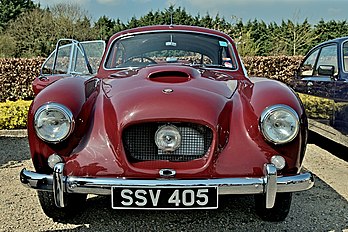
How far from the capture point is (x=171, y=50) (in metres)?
4.66

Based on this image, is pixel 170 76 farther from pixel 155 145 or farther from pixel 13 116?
pixel 13 116

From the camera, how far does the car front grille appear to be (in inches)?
116

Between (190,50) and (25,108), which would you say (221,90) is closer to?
(190,50)

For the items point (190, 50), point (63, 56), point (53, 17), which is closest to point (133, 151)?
point (190, 50)

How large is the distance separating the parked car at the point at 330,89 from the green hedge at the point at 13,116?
5.06 meters

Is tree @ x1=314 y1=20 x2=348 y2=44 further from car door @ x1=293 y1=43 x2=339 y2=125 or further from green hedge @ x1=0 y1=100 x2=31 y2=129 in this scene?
green hedge @ x1=0 y1=100 x2=31 y2=129

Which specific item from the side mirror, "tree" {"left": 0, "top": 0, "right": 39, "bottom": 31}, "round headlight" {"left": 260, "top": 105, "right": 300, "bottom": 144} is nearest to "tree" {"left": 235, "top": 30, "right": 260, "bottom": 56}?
the side mirror

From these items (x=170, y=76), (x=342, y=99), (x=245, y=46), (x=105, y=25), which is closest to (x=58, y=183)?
(x=170, y=76)

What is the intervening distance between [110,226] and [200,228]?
2.37 ft

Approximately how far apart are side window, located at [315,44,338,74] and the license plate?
11.0ft

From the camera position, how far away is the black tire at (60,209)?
324 cm

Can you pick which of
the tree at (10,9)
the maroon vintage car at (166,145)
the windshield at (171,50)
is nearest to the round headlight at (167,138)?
the maroon vintage car at (166,145)

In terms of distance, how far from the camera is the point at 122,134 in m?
2.92

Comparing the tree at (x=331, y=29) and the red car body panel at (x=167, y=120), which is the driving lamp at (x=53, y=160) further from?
the tree at (x=331, y=29)
